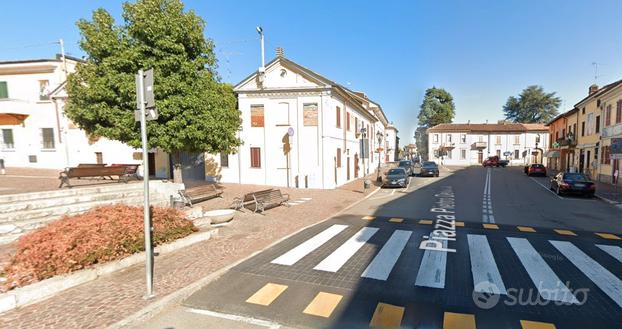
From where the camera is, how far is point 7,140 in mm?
24625

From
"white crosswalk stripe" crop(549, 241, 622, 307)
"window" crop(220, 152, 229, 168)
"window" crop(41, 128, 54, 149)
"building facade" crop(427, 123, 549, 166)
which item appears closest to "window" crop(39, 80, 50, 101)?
"window" crop(41, 128, 54, 149)

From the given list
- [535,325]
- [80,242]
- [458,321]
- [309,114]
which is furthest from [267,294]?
[309,114]

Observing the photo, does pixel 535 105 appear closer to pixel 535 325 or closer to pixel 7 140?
pixel 535 325

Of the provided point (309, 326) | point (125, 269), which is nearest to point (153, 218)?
point (125, 269)

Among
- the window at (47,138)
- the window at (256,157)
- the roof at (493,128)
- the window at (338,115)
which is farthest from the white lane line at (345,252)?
the roof at (493,128)

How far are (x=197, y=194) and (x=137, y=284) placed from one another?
7762 millimetres

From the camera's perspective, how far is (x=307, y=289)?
475cm

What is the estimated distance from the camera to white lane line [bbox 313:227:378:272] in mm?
5707

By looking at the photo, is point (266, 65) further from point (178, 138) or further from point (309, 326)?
point (309, 326)

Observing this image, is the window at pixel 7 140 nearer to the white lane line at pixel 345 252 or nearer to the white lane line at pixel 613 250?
the white lane line at pixel 345 252

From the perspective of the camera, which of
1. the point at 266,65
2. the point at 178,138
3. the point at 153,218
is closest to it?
the point at 153,218

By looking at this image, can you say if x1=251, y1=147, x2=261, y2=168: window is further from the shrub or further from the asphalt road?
the shrub

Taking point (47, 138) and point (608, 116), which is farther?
point (47, 138)

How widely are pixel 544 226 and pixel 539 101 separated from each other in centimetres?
7504
